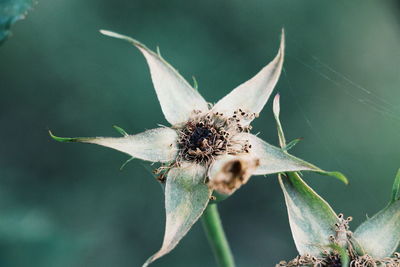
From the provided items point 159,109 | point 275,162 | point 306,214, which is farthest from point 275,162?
point 159,109

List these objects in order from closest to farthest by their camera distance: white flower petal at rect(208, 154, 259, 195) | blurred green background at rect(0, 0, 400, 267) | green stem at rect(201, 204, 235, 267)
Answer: white flower petal at rect(208, 154, 259, 195) < green stem at rect(201, 204, 235, 267) < blurred green background at rect(0, 0, 400, 267)

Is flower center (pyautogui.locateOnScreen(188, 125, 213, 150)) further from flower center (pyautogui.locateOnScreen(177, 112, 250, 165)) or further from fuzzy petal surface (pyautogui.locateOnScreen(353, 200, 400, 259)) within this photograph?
fuzzy petal surface (pyautogui.locateOnScreen(353, 200, 400, 259))

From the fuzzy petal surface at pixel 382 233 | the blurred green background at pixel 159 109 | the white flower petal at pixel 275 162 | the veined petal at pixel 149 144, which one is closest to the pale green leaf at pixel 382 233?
the fuzzy petal surface at pixel 382 233

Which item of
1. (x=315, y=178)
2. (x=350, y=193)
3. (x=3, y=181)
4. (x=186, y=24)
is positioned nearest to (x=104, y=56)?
(x=186, y=24)

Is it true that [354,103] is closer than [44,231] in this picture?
No

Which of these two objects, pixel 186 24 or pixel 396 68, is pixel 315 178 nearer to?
pixel 396 68

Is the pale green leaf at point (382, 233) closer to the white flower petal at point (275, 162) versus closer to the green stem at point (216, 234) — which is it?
the white flower petal at point (275, 162)

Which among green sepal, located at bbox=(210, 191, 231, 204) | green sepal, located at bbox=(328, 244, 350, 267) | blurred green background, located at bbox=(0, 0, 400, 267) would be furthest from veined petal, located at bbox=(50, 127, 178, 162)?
blurred green background, located at bbox=(0, 0, 400, 267)
